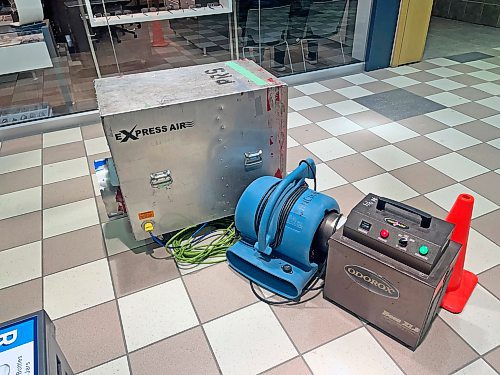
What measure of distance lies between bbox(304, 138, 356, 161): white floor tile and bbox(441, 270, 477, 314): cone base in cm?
126

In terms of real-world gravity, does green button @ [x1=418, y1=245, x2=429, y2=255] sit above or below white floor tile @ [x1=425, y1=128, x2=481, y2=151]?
above

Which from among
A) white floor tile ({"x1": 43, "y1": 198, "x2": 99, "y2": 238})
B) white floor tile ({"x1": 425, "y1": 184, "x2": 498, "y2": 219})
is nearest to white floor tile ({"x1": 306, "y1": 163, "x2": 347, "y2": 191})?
white floor tile ({"x1": 425, "y1": 184, "x2": 498, "y2": 219})

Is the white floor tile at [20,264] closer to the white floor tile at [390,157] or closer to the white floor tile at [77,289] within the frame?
the white floor tile at [77,289]

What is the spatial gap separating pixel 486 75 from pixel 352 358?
13.1 ft

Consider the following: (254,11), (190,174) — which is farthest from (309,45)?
(190,174)

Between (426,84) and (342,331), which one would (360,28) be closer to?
(426,84)

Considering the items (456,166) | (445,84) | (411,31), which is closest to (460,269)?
A: (456,166)

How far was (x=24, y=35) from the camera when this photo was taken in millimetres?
3080

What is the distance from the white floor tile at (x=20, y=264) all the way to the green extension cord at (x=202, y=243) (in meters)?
0.67

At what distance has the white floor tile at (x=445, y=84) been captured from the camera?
3.84 m

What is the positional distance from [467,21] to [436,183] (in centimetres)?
582

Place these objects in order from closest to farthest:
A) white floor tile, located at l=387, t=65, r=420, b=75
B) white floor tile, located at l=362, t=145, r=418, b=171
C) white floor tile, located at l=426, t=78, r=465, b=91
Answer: white floor tile, located at l=362, t=145, r=418, b=171 → white floor tile, located at l=426, t=78, r=465, b=91 → white floor tile, located at l=387, t=65, r=420, b=75

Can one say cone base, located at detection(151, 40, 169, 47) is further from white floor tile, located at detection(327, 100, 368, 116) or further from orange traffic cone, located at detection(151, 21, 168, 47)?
white floor tile, located at detection(327, 100, 368, 116)

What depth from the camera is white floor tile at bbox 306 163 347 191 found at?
2.40 metres
